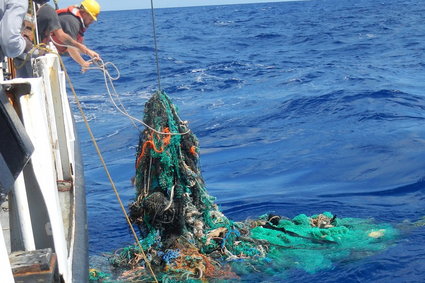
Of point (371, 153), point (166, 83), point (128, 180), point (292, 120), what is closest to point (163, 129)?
point (128, 180)

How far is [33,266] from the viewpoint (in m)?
3.02

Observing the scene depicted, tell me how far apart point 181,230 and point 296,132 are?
7814 mm

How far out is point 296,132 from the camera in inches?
516

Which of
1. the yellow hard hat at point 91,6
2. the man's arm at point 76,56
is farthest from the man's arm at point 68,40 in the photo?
the yellow hard hat at point 91,6

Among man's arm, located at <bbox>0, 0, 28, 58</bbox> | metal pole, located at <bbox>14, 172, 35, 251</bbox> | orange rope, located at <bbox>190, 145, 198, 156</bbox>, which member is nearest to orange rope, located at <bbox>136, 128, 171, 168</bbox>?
orange rope, located at <bbox>190, 145, 198, 156</bbox>

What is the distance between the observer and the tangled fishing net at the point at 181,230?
5.42 meters

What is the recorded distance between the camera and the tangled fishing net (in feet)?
17.8

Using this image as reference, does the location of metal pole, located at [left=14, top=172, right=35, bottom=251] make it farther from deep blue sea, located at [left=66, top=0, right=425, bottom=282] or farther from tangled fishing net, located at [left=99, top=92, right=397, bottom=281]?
deep blue sea, located at [left=66, top=0, right=425, bottom=282]

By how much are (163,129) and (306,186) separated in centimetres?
452

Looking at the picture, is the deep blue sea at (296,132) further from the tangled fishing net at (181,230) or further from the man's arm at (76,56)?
the man's arm at (76,56)

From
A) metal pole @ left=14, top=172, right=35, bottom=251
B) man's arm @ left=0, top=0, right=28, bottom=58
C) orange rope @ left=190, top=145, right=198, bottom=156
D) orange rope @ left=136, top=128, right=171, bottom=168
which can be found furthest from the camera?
orange rope @ left=190, top=145, right=198, bottom=156

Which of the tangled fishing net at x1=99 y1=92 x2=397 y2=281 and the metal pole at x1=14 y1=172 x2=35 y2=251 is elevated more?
the metal pole at x1=14 y1=172 x2=35 y2=251

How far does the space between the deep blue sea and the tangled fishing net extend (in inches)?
9.7

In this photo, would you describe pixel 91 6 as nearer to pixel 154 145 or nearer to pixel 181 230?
pixel 154 145
